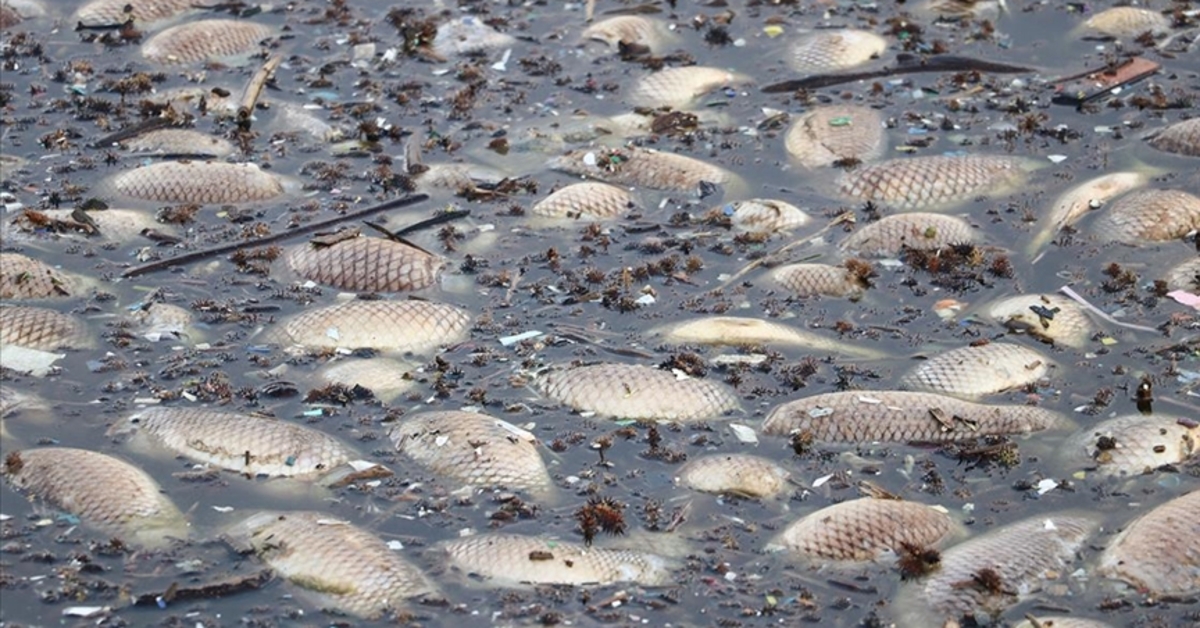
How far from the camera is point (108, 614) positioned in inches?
179

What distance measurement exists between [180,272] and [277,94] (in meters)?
1.64

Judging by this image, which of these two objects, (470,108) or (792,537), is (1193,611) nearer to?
(792,537)

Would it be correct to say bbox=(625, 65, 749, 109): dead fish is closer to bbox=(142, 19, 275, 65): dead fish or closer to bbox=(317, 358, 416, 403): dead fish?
bbox=(142, 19, 275, 65): dead fish

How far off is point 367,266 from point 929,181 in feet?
7.67

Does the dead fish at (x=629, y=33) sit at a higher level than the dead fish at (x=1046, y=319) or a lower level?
higher

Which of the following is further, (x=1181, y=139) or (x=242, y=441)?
(x=1181, y=139)

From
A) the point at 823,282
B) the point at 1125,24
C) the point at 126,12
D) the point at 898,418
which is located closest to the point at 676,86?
the point at 823,282

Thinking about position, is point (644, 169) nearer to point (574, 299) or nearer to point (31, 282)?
point (574, 299)

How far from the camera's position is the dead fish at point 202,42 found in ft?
26.1

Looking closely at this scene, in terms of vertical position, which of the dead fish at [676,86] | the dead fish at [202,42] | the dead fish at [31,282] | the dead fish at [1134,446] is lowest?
the dead fish at [1134,446]

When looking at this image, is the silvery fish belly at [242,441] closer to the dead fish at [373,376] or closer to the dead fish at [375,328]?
the dead fish at [373,376]

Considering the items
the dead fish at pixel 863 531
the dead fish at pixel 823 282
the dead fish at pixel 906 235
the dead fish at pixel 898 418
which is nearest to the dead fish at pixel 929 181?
the dead fish at pixel 906 235

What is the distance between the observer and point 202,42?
8.02 meters

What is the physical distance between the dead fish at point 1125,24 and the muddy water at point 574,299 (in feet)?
0.58
